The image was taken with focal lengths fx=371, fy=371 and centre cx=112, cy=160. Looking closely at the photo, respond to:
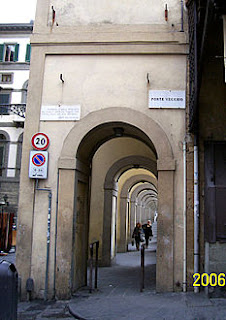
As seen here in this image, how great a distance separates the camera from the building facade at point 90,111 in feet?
24.5

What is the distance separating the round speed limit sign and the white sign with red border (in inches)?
4.7

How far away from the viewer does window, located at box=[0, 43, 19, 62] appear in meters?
27.2

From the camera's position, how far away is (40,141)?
7.88 metres

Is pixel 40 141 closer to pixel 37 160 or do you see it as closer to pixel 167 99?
pixel 37 160

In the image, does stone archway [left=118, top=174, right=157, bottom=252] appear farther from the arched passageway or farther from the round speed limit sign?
the round speed limit sign

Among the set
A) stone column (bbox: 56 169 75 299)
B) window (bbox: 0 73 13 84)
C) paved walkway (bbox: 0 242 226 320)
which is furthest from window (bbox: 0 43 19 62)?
paved walkway (bbox: 0 242 226 320)

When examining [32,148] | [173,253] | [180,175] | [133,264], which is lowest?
[133,264]

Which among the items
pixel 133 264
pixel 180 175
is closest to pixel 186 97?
pixel 180 175

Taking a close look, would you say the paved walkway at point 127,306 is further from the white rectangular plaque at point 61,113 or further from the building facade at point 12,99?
the building facade at point 12,99

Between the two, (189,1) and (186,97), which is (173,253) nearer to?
(186,97)

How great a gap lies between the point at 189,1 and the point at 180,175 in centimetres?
358

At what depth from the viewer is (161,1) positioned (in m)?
8.26

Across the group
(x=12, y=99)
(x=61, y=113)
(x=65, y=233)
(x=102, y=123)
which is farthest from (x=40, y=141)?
(x=12, y=99)

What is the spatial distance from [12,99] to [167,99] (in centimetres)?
2071
